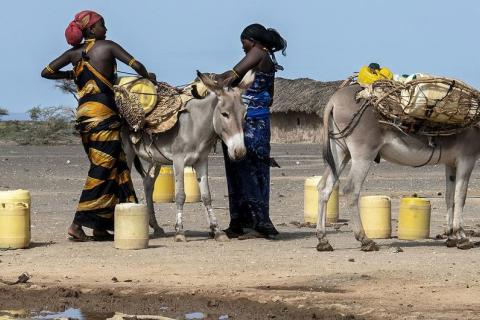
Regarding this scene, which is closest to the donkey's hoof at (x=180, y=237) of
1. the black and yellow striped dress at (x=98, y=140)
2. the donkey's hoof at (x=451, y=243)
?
the black and yellow striped dress at (x=98, y=140)

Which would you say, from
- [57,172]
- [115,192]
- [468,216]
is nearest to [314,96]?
[57,172]

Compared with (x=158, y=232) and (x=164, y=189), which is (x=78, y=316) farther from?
(x=164, y=189)

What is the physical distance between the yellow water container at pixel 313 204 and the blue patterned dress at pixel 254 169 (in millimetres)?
1808

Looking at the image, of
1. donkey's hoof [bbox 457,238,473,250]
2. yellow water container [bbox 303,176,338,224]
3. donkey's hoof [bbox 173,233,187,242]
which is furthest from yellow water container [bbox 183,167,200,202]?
donkey's hoof [bbox 457,238,473,250]

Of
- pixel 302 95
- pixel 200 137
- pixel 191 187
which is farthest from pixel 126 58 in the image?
pixel 302 95

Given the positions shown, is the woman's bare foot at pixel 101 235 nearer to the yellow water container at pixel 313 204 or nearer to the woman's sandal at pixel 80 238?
the woman's sandal at pixel 80 238

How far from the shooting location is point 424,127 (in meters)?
13.6

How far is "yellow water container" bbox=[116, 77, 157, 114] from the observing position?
14648mm

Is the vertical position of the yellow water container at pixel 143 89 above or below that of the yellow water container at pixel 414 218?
above

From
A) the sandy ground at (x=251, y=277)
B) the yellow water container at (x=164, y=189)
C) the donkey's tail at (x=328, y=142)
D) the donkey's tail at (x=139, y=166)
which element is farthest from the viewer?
the yellow water container at (x=164, y=189)

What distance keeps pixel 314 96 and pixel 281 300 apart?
161 ft

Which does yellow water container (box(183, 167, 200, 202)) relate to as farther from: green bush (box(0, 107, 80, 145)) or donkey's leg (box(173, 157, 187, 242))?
green bush (box(0, 107, 80, 145))

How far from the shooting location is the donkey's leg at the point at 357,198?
44.1ft

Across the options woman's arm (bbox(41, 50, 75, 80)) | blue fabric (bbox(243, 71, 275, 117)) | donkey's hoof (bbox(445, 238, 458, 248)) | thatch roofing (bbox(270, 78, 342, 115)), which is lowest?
donkey's hoof (bbox(445, 238, 458, 248))
